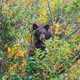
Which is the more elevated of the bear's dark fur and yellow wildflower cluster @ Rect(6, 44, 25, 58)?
yellow wildflower cluster @ Rect(6, 44, 25, 58)

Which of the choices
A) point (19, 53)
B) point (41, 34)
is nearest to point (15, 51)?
point (19, 53)

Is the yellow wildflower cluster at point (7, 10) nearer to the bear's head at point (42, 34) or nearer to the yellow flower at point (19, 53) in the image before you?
the yellow flower at point (19, 53)

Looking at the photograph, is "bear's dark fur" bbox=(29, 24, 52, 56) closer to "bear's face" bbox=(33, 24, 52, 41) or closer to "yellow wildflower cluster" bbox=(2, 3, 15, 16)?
"bear's face" bbox=(33, 24, 52, 41)

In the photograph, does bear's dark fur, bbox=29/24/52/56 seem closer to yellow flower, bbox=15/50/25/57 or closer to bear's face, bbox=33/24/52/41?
bear's face, bbox=33/24/52/41

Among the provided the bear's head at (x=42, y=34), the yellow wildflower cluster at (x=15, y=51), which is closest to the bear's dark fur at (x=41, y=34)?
the bear's head at (x=42, y=34)

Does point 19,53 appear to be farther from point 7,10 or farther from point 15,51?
point 7,10

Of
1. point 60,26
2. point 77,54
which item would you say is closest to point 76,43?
point 77,54

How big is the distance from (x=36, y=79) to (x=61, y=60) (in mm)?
549

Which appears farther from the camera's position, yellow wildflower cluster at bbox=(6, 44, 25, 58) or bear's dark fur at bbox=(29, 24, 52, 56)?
bear's dark fur at bbox=(29, 24, 52, 56)

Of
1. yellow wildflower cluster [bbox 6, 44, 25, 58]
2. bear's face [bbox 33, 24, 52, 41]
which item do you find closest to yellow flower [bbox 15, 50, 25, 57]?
yellow wildflower cluster [bbox 6, 44, 25, 58]

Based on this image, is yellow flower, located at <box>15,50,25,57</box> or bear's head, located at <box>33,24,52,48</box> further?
bear's head, located at <box>33,24,52,48</box>

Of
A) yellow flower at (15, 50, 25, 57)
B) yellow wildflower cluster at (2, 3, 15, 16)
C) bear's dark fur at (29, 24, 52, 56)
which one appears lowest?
bear's dark fur at (29, 24, 52, 56)

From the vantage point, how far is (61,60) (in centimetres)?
499

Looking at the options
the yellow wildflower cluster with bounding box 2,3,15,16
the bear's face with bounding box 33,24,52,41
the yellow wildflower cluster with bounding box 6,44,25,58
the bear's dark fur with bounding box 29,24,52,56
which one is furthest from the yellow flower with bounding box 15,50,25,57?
the bear's face with bounding box 33,24,52,41
